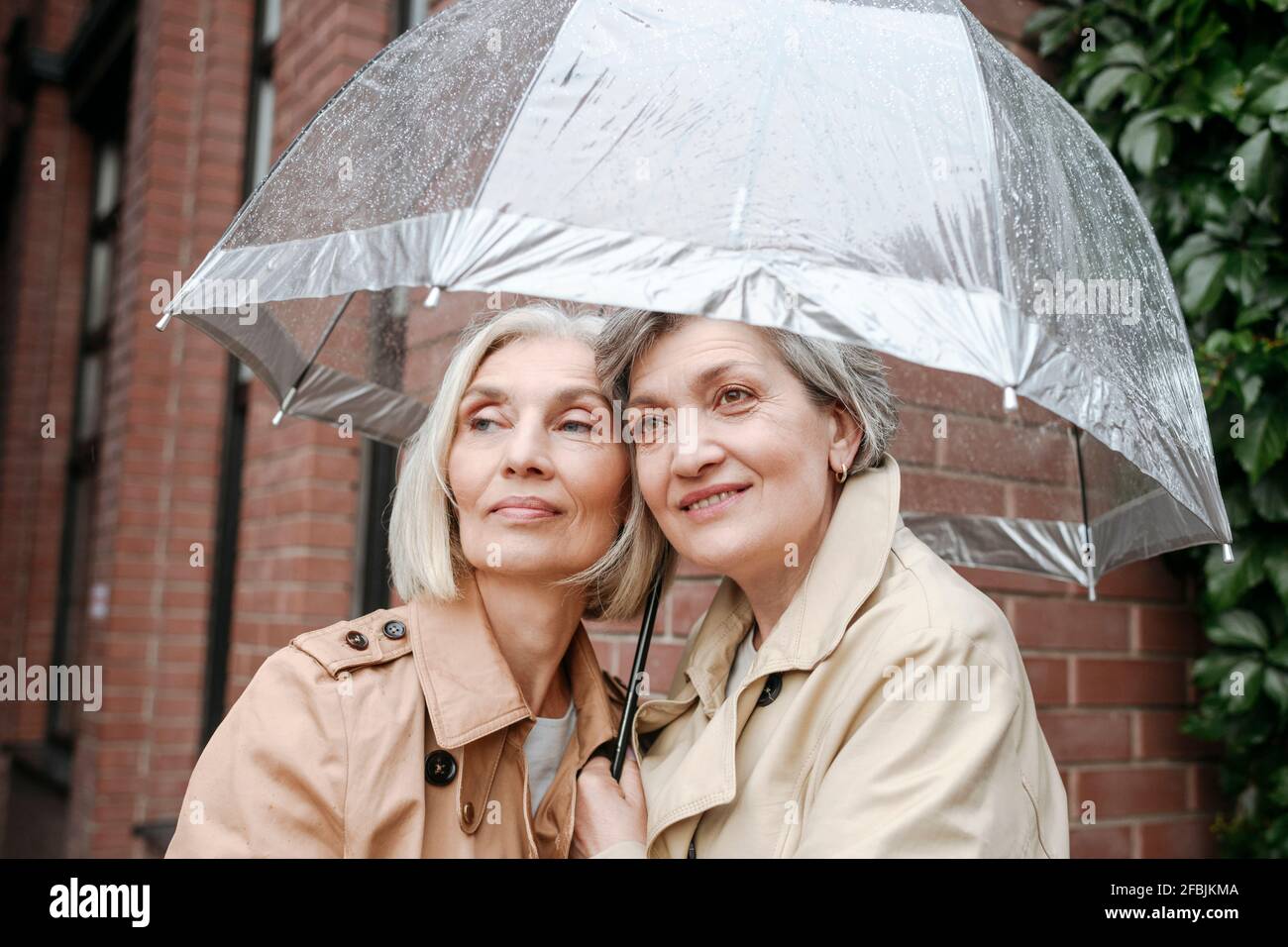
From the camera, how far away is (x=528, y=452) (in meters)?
1.91

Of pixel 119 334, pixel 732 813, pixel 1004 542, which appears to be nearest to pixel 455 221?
pixel 732 813

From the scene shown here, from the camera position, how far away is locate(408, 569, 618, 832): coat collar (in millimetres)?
1786

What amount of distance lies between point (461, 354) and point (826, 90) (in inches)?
35.3

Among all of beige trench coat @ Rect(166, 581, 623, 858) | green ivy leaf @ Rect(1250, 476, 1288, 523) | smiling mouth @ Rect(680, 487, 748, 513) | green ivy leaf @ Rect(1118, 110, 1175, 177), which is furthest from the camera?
green ivy leaf @ Rect(1118, 110, 1175, 177)

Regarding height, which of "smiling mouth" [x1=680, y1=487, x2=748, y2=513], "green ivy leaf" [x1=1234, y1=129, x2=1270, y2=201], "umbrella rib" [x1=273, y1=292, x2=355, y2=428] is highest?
"green ivy leaf" [x1=1234, y1=129, x2=1270, y2=201]

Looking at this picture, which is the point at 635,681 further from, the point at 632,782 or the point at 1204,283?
the point at 1204,283

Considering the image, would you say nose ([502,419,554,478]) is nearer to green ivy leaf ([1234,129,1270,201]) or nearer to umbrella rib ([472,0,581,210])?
umbrella rib ([472,0,581,210])

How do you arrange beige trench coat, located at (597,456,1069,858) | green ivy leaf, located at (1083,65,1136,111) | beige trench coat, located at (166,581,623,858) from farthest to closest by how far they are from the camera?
green ivy leaf, located at (1083,65,1136,111) → beige trench coat, located at (166,581,623,858) → beige trench coat, located at (597,456,1069,858)

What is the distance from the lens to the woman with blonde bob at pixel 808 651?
1.42 metres

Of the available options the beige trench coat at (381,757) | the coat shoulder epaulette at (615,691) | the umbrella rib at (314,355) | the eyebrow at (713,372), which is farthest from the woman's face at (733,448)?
the umbrella rib at (314,355)

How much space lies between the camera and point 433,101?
5.60ft

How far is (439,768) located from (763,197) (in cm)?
104

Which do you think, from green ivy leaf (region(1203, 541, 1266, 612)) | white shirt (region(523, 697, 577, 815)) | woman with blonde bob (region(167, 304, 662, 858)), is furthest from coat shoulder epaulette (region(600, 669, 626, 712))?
green ivy leaf (region(1203, 541, 1266, 612))

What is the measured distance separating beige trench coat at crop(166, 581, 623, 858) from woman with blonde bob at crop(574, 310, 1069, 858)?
0.16 m
